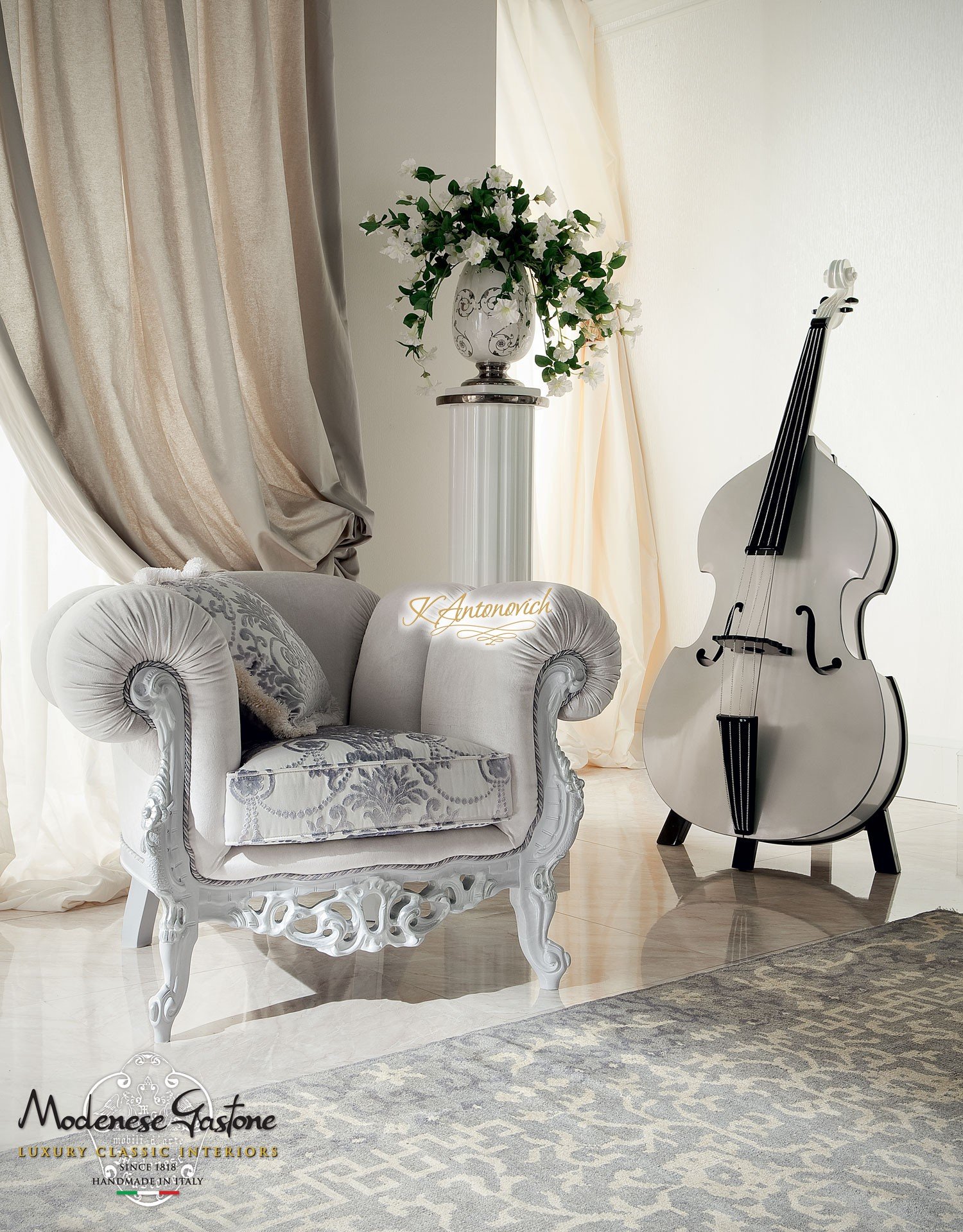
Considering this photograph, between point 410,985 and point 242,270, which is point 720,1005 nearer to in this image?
point 410,985

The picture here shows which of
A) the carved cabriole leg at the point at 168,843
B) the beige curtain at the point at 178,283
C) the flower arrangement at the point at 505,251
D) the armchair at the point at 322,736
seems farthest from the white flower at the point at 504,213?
the carved cabriole leg at the point at 168,843

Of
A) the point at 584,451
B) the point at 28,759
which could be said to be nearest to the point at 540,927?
the point at 28,759

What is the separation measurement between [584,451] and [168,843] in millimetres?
3031

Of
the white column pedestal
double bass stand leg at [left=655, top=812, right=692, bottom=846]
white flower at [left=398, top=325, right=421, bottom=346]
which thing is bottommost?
double bass stand leg at [left=655, top=812, right=692, bottom=846]

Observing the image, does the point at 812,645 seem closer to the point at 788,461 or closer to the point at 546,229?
the point at 788,461

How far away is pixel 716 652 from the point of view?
3.15 meters

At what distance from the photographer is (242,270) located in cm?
305

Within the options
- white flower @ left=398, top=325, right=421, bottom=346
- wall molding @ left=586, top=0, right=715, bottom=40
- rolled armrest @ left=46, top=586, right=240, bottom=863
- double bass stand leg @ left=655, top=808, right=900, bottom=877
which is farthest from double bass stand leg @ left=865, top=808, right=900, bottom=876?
wall molding @ left=586, top=0, right=715, bottom=40

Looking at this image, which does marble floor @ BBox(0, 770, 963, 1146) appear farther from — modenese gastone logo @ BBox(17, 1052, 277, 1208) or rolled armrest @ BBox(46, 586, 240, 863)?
rolled armrest @ BBox(46, 586, 240, 863)

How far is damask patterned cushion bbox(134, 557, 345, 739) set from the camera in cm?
210

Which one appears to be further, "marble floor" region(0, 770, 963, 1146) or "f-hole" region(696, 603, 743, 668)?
"f-hole" region(696, 603, 743, 668)

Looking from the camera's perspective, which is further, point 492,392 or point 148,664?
point 492,392

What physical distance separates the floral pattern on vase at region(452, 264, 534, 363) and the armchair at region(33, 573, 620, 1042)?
0.92 m

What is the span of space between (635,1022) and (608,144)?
3749mm
